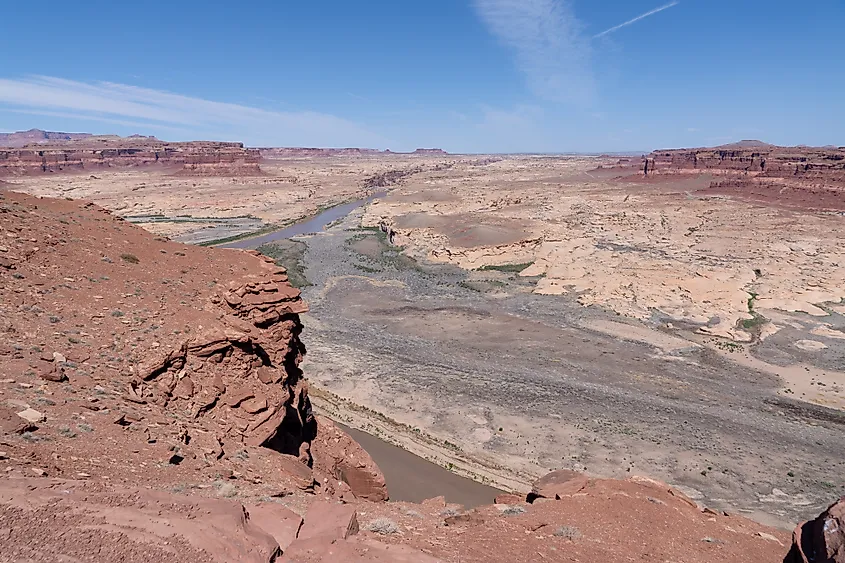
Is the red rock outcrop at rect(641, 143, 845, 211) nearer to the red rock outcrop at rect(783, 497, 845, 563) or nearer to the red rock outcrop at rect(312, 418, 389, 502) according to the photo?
the red rock outcrop at rect(312, 418, 389, 502)

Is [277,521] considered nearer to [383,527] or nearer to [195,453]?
[383,527]

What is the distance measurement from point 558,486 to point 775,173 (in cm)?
11787

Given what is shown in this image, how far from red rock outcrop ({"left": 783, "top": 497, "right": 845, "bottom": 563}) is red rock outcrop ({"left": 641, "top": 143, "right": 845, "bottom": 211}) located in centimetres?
9642

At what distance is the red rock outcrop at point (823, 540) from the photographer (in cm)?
691

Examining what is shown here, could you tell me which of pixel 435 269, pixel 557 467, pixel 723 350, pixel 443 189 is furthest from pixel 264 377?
pixel 443 189

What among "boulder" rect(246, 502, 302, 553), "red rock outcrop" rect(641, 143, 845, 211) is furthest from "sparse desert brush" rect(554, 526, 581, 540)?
"red rock outcrop" rect(641, 143, 845, 211)

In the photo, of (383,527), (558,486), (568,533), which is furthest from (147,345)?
(558,486)

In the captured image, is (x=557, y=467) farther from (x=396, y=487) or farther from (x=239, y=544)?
(x=239, y=544)

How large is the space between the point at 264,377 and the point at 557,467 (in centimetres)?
1259

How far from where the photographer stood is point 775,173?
104 meters

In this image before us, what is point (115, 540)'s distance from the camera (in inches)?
240

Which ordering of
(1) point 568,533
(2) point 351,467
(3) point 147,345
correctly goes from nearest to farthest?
(1) point 568,533 < (3) point 147,345 < (2) point 351,467

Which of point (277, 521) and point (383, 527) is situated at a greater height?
point (277, 521)

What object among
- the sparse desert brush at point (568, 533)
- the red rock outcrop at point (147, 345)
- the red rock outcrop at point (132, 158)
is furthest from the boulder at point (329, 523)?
the red rock outcrop at point (132, 158)
